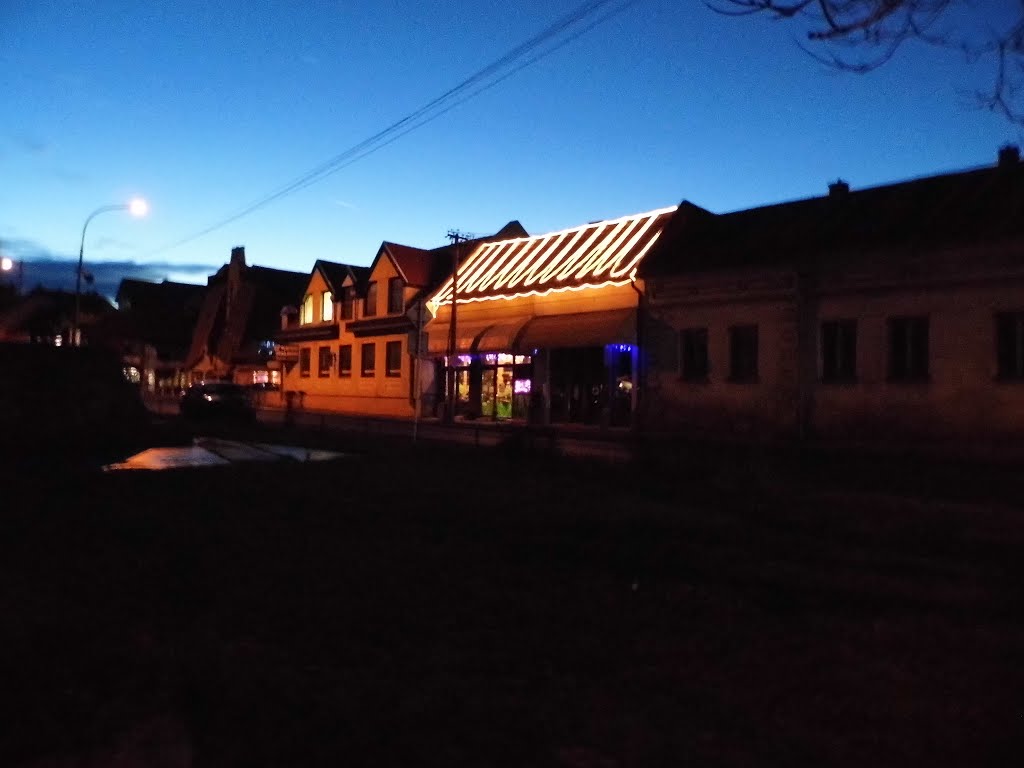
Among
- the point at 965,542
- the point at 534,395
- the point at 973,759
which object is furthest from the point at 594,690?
the point at 534,395

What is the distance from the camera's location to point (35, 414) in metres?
21.4

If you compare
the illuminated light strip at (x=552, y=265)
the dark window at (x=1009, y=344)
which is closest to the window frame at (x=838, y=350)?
the dark window at (x=1009, y=344)

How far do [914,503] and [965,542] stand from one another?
312 cm

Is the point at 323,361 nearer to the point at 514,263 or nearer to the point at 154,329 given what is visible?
the point at 514,263

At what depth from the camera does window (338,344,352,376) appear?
4944 centimetres

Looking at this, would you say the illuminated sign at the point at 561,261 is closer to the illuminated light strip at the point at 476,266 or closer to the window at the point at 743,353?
the illuminated light strip at the point at 476,266

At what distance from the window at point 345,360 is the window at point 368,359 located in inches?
58.6

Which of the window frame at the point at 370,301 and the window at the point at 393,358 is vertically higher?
the window frame at the point at 370,301

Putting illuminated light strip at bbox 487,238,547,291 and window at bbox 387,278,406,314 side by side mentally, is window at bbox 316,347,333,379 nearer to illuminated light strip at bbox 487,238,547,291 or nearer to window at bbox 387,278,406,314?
window at bbox 387,278,406,314

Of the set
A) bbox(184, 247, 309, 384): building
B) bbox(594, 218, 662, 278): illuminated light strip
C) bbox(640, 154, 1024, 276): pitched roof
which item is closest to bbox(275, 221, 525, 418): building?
bbox(184, 247, 309, 384): building

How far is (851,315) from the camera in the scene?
1001 inches

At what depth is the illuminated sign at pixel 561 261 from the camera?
32438 mm

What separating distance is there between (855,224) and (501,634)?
2301cm

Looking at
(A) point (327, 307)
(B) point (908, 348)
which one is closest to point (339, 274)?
(A) point (327, 307)
